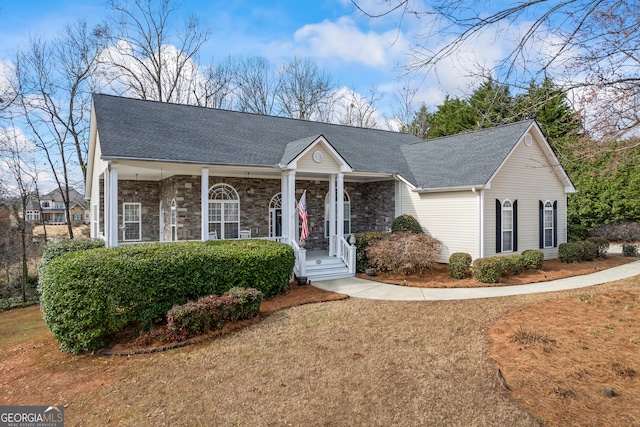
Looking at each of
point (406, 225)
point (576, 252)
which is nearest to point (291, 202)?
point (406, 225)

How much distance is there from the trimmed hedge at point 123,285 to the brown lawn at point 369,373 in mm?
635

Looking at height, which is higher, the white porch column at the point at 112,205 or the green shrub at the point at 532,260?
the white porch column at the point at 112,205

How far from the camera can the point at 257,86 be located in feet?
106

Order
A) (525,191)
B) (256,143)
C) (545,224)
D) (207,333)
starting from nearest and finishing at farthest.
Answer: (207,333) → (256,143) → (525,191) → (545,224)

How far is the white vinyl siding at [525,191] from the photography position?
13.5 metres

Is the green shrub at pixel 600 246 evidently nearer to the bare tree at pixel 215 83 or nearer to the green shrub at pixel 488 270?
the green shrub at pixel 488 270

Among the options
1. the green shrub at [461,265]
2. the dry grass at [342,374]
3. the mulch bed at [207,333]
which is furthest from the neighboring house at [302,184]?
the dry grass at [342,374]

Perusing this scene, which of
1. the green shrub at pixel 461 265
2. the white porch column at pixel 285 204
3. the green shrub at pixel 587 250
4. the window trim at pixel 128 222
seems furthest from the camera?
the window trim at pixel 128 222

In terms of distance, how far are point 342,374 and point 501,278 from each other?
8.74 meters

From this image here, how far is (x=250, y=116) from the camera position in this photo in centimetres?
1686

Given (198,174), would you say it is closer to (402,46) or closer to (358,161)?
(358,161)

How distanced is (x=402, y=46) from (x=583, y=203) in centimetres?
2186

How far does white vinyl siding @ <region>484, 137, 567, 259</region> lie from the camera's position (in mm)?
13516

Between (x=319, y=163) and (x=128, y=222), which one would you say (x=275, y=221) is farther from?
(x=128, y=222)
